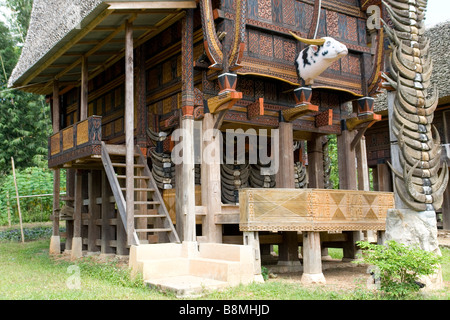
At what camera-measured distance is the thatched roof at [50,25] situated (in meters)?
10.6

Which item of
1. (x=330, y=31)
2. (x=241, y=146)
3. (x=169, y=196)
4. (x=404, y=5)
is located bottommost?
(x=169, y=196)

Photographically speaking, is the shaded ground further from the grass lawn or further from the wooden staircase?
the wooden staircase

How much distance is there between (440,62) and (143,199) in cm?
1337

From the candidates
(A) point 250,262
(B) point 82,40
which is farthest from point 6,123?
(A) point 250,262

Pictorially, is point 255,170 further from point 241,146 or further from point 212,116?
point 212,116

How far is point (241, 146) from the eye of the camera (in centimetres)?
1413

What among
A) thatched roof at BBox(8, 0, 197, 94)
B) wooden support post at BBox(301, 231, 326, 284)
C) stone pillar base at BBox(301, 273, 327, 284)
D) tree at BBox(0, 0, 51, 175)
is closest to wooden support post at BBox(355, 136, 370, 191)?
wooden support post at BBox(301, 231, 326, 284)

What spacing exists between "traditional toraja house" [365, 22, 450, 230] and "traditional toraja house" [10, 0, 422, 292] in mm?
5915

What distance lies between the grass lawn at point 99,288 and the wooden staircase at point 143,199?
104 centimetres

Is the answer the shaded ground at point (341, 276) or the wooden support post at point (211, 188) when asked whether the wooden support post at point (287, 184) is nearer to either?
the shaded ground at point (341, 276)

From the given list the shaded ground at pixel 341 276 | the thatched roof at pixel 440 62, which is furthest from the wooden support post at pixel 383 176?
the shaded ground at pixel 341 276

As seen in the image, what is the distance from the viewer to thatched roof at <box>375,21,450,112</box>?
17750 millimetres

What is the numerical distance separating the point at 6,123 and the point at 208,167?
2085 centimetres

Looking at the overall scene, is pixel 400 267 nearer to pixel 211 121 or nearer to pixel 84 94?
pixel 211 121
